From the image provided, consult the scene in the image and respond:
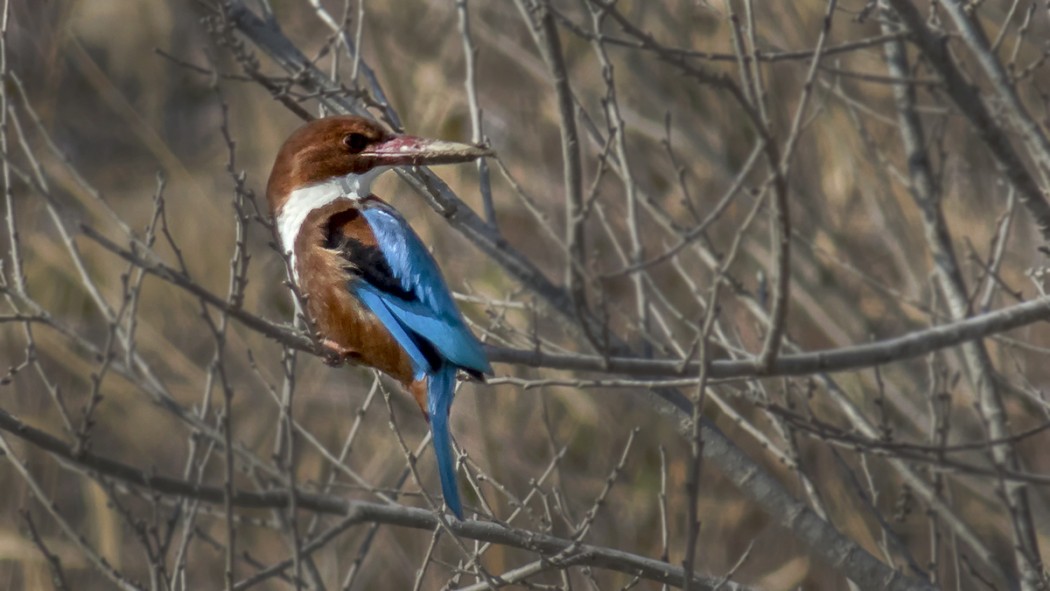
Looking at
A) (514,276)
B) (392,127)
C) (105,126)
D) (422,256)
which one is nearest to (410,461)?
(514,276)

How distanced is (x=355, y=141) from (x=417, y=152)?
0.27 m

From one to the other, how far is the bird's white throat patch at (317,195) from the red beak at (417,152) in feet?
0.19

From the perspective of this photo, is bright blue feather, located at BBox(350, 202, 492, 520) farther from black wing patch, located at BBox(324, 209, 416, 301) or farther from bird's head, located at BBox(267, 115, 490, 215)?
bird's head, located at BBox(267, 115, 490, 215)

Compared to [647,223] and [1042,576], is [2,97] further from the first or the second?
[647,223]

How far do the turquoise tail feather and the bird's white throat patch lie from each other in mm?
620

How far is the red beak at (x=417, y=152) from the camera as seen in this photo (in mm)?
3184

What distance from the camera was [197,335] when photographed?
7.16m

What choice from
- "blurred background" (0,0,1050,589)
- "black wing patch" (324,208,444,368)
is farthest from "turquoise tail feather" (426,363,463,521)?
"blurred background" (0,0,1050,589)

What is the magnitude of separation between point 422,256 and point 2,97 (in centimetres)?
105

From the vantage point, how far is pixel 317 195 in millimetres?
3592

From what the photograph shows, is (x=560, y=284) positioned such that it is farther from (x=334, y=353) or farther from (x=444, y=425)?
(x=444, y=425)

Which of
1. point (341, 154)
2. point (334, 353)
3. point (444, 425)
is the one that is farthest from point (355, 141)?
point (444, 425)

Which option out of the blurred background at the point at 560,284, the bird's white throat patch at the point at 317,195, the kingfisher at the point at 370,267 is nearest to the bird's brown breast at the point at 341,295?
the kingfisher at the point at 370,267

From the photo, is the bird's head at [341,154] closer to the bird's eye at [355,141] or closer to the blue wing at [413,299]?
the bird's eye at [355,141]
